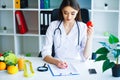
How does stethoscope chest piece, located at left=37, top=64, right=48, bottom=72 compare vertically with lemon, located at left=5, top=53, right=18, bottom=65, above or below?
below

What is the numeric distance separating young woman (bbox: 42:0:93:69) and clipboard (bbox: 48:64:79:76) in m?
0.27

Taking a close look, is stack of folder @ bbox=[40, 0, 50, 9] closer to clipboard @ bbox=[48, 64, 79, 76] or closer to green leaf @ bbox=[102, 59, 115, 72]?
clipboard @ bbox=[48, 64, 79, 76]

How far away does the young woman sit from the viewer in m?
2.10

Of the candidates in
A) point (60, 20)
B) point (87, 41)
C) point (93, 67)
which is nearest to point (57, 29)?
point (60, 20)

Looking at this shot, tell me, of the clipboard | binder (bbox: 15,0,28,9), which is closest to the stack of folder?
binder (bbox: 15,0,28,9)

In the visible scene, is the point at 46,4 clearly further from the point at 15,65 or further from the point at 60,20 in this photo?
the point at 15,65

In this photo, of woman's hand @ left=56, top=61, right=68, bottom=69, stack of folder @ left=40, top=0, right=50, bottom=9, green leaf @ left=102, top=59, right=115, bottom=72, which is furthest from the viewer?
stack of folder @ left=40, top=0, right=50, bottom=9

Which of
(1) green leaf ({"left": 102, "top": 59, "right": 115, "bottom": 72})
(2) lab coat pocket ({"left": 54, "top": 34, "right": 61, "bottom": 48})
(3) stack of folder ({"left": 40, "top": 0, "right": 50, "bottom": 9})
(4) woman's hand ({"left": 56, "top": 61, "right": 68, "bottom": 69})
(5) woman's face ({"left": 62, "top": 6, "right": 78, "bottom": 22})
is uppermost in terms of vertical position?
(3) stack of folder ({"left": 40, "top": 0, "right": 50, "bottom": 9})

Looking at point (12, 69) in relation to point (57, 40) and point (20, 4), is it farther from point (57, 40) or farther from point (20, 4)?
point (20, 4)

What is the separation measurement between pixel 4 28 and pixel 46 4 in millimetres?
735

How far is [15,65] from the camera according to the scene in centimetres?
177

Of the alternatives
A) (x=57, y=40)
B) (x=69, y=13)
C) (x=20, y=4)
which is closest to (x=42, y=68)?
(x=57, y=40)

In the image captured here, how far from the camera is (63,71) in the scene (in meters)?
1.72

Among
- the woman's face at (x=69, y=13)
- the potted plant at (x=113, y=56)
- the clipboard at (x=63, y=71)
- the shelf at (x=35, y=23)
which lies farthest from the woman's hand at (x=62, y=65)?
the shelf at (x=35, y=23)
